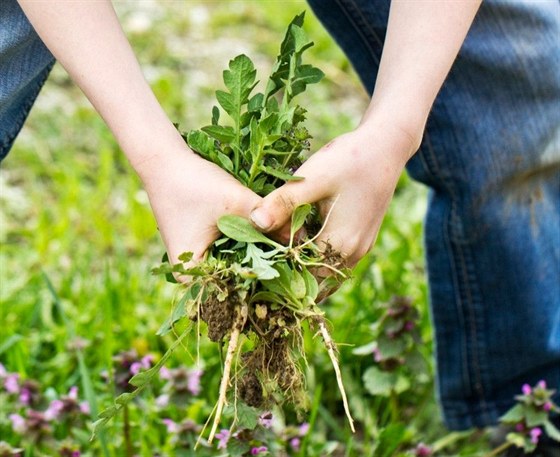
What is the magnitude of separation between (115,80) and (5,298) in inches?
44.7

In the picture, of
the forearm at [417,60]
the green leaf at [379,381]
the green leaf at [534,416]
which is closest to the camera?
the forearm at [417,60]

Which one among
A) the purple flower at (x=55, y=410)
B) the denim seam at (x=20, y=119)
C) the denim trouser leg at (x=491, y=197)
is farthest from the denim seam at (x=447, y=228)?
the purple flower at (x=55, y=410)

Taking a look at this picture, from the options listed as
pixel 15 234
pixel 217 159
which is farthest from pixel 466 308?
pixel 15 234

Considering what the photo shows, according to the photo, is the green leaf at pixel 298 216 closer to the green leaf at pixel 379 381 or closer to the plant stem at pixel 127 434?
the plant stem at pixel 127 434

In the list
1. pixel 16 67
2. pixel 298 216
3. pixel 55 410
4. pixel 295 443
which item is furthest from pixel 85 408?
pixel 298 216

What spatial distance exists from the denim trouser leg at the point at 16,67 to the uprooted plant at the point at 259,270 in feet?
1.11

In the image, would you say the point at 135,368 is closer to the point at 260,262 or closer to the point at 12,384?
the point at 12,384

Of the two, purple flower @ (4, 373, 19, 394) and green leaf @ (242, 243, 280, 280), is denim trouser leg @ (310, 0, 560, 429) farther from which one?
purple flower @ (4, 373, 19, 394)

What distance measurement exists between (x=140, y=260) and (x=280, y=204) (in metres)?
1.38

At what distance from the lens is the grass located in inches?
76.6

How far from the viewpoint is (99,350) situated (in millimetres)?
2088

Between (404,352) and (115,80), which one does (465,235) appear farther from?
(115,80)

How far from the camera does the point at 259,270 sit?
121cm

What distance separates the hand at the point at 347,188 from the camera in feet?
4.07
